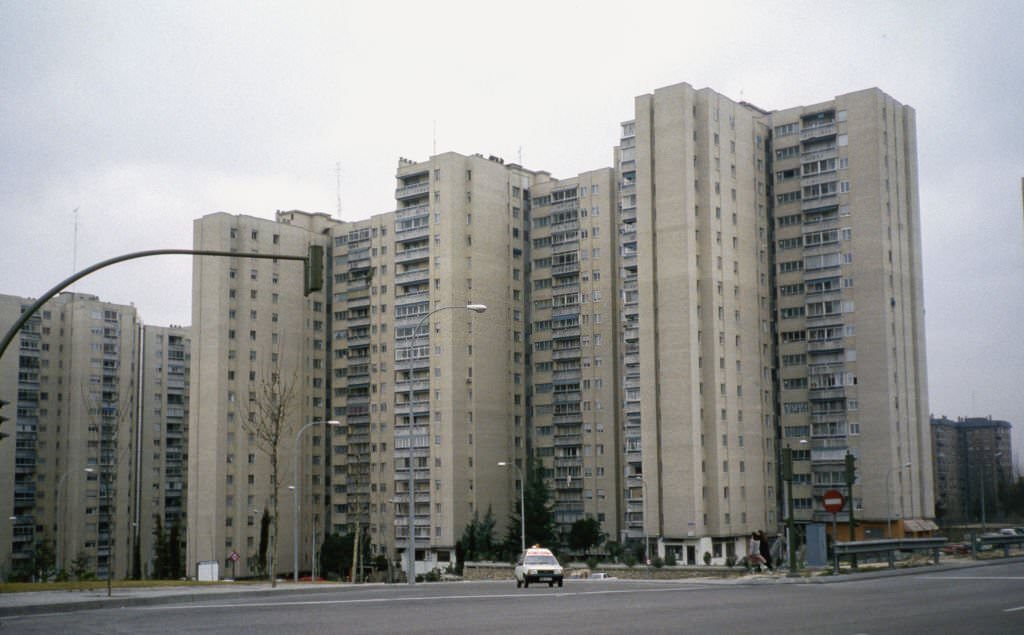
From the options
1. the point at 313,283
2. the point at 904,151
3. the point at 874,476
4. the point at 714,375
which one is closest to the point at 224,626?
the point at 313,283

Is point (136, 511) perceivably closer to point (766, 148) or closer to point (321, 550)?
point (321, 550)

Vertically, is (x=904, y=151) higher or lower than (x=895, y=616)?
higher

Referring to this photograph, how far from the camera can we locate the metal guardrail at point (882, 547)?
3672 cm

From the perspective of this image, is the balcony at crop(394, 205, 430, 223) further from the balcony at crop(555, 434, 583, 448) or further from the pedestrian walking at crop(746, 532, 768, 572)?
the pedestrian walking at crop(746, 532, 768, 572)

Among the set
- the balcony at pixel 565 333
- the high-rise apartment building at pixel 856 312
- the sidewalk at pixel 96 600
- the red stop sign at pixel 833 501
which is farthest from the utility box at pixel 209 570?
the red stop sign at pixel 833 501

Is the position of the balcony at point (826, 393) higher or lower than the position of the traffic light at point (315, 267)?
higher

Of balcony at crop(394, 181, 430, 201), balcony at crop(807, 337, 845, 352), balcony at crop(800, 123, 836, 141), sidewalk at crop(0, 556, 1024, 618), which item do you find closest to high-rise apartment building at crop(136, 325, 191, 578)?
balcony at crop(394, 181, 430, 201)

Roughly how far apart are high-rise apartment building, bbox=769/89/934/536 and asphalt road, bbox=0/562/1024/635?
2878 inches

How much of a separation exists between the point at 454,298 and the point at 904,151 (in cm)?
4793

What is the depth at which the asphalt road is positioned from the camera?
18.1 m

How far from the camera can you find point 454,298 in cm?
11462

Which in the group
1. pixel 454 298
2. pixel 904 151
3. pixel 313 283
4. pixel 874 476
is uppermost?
pixel 904 151

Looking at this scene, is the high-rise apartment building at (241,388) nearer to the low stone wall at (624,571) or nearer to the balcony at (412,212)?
the balcony at (412,212)

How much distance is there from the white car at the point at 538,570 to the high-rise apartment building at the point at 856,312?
6965cm
